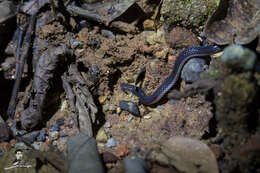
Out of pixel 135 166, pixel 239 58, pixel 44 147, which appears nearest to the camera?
pixel 239 58

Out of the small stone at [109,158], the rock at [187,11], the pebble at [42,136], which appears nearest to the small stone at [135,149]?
the small stone at [109,158]

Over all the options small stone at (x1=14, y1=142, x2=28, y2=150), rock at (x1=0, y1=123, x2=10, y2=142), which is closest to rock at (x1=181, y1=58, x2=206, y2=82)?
small stone at (x1=14, y1=142, x2=28, y2=150)

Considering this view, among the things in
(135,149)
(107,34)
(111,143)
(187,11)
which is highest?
(187,11)

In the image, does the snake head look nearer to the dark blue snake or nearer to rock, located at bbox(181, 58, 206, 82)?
the dark blue snake

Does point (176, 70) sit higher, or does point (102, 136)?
point (176, 70)

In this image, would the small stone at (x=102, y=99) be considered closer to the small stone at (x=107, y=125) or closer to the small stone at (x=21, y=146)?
the small stone at (x=107, y=125)

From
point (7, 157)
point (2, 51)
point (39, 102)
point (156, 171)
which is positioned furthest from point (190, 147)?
point (2, 51)

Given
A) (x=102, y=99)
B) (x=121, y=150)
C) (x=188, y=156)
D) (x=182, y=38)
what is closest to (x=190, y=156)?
(x=188, y=156)

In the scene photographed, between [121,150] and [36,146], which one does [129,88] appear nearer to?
[121,150]

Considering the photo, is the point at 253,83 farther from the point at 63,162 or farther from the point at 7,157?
the point at 7,157
